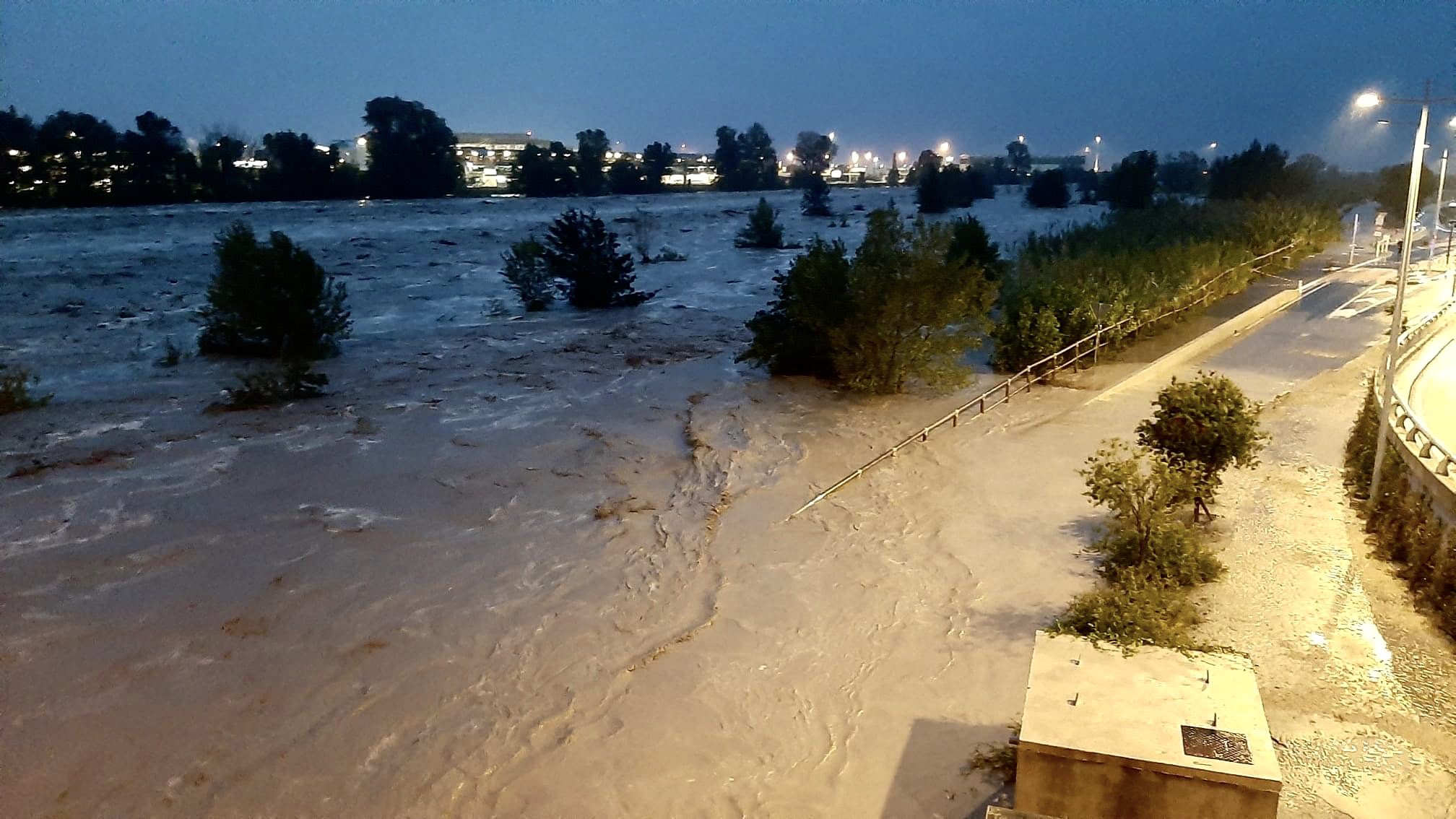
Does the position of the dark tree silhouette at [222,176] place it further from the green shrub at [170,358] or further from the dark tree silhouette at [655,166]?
the green shrub at [170,358]

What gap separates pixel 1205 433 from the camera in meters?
10.4

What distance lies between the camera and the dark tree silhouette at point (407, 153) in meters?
77.5

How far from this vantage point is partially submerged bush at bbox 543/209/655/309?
30.9 metres

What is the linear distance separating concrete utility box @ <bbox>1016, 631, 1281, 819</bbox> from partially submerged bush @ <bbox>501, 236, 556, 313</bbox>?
87.3 ft

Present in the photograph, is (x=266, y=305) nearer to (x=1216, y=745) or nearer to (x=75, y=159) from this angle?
(x=1216, y=745)

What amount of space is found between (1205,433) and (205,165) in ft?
235

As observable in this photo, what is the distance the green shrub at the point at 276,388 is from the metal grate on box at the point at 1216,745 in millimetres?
16762

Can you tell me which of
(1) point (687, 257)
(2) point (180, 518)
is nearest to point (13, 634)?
(2) point (180, 518)

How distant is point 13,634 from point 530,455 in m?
6.86

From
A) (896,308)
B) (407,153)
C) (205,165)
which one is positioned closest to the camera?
(896,308)

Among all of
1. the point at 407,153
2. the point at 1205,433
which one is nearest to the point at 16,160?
the point at 407,153

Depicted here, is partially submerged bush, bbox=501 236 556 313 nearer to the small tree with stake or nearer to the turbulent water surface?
the turbulent water surface

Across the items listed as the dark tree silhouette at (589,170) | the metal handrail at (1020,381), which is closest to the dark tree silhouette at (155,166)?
the dark tree silhouette at (589,170)

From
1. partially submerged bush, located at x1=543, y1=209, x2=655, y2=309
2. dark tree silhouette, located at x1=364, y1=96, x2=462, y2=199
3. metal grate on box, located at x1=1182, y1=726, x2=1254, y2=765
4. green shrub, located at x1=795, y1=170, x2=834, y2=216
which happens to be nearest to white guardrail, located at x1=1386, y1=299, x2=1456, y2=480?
metal grate on box, located at x1=1182, y1=726, x2=1254, y2=765
